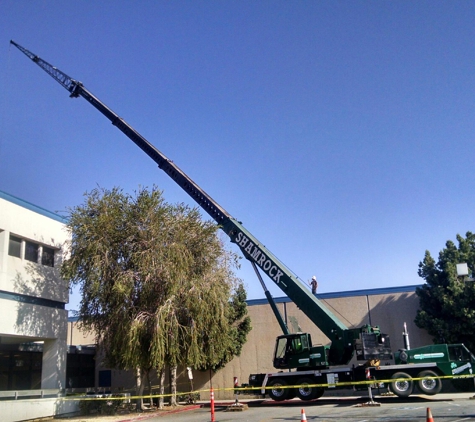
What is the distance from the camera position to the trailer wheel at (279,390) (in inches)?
882

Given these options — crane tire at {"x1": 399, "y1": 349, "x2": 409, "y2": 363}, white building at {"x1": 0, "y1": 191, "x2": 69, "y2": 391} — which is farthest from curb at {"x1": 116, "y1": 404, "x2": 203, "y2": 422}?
crane tire at {"x1": 399, "y1": 349, "x2": 409, "y2": 363}

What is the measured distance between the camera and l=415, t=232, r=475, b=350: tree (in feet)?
82.2

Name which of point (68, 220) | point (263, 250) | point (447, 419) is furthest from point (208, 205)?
point (447, 419)

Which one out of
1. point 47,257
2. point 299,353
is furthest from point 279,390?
point 47,257

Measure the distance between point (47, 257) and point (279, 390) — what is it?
41.3 feet

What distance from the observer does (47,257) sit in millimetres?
24594

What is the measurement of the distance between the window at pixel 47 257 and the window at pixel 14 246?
171cm

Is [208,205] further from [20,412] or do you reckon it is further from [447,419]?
[447,419]

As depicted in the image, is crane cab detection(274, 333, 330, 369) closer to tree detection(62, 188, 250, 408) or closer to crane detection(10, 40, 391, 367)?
crane detection(10, 40, 391, 367)

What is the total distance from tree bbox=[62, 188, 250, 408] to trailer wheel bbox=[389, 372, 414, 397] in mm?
7580

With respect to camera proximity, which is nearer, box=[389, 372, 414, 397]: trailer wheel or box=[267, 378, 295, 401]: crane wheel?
box=[389, 372, 414, 397]: trailer wheel

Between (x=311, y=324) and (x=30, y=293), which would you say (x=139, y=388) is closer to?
(x=30, y=293)

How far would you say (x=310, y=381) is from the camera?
22109 millimetres

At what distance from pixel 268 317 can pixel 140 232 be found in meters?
11.4
